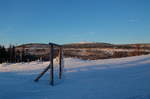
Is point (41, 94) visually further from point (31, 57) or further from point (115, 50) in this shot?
point (31, 57)

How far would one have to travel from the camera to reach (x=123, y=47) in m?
18.4

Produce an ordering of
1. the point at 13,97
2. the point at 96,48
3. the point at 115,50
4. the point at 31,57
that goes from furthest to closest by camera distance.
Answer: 1. the point at 31,57
2. the point at 96,48
3. the point at 115,50
4. the point at 13,97

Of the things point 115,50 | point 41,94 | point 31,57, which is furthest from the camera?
point 31,57

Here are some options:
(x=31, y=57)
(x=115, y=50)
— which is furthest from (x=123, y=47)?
(x=31, y=57)

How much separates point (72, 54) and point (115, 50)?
5271mm

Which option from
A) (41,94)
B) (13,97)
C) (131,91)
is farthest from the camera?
(131,91)

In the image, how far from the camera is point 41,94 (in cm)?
384

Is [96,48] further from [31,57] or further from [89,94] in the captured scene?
[89,94]

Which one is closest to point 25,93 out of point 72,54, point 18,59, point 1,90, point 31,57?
point 1,90

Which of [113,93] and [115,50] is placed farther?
[115,50]

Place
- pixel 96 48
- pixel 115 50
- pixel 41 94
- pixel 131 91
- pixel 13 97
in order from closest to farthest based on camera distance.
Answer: pixel 13 97 → pixel 41 94 → pixel 131 91 → pixel 115 50 → pixel 96 48

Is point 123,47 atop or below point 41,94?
atop

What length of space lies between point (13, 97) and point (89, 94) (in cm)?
189

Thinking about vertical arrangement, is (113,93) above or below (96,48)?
below
